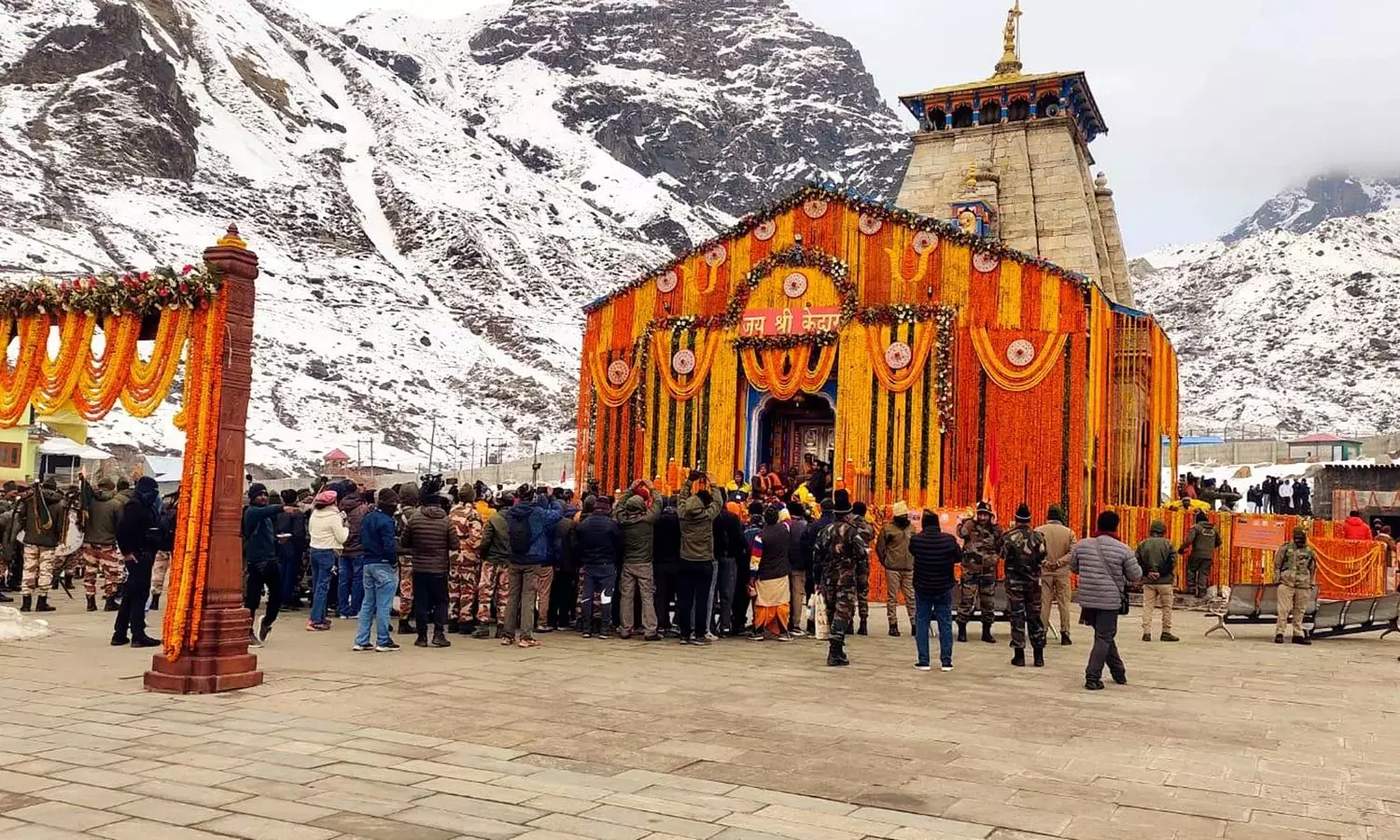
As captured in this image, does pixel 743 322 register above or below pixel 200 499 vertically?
above

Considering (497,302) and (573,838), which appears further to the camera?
(497,302)

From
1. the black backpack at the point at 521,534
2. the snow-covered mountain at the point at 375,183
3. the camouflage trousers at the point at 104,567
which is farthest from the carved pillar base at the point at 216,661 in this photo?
the snow-covered mountain at the point at 375,183

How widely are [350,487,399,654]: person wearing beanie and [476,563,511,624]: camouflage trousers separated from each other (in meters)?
1.25

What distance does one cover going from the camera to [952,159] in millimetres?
25578

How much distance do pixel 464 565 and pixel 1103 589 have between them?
5945 mm

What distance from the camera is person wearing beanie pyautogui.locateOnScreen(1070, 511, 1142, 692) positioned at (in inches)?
343

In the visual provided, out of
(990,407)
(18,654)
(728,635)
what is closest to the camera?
(18,654)

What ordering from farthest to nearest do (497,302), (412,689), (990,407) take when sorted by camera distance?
(497,302), (990,407), (412,689)

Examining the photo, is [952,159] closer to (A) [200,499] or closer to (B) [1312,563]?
(B) [1312,563]

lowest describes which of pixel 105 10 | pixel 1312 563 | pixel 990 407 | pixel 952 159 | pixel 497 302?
pixel 1312 563

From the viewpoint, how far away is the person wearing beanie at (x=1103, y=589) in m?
8.72

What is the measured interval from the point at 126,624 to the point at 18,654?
0.91m

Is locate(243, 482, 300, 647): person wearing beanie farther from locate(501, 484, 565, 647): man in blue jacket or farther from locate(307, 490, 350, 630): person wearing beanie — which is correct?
locate(501, 484, 565, 647): man in blue jacket

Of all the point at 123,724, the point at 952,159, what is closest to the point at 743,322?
the point at 952,159
